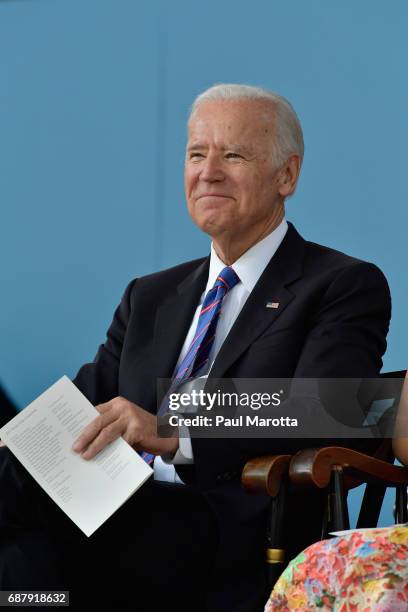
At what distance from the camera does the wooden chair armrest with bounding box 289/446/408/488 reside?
6.93 feet

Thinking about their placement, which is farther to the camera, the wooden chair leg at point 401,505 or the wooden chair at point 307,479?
the wooden chair leg at point 401,505

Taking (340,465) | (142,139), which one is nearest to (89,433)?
(340,465)

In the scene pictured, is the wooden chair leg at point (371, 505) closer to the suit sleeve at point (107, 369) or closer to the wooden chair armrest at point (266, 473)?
the wooden chair armrest at point (266, 473)

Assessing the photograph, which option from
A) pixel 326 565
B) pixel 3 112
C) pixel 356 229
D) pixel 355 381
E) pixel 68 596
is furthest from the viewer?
pixel 3 112

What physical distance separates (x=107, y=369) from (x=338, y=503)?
3.11ft

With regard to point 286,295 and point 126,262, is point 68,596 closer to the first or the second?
point 286,295

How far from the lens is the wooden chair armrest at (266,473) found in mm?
2137

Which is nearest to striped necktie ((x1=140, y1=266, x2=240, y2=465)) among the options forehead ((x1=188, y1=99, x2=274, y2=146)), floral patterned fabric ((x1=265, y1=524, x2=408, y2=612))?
forehead ((x1=188, y1=99, x2=274, y2=146))

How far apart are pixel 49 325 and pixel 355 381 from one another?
2.71 metres

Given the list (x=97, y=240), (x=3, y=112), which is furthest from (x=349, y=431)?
(x=3, y=112)

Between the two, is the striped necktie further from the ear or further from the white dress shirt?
the ear

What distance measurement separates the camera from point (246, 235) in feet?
9.21

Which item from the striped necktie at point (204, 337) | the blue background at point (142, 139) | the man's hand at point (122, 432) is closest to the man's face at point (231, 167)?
the striped necktie at point (204, 337)

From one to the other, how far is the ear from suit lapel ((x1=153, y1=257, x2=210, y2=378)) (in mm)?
293
